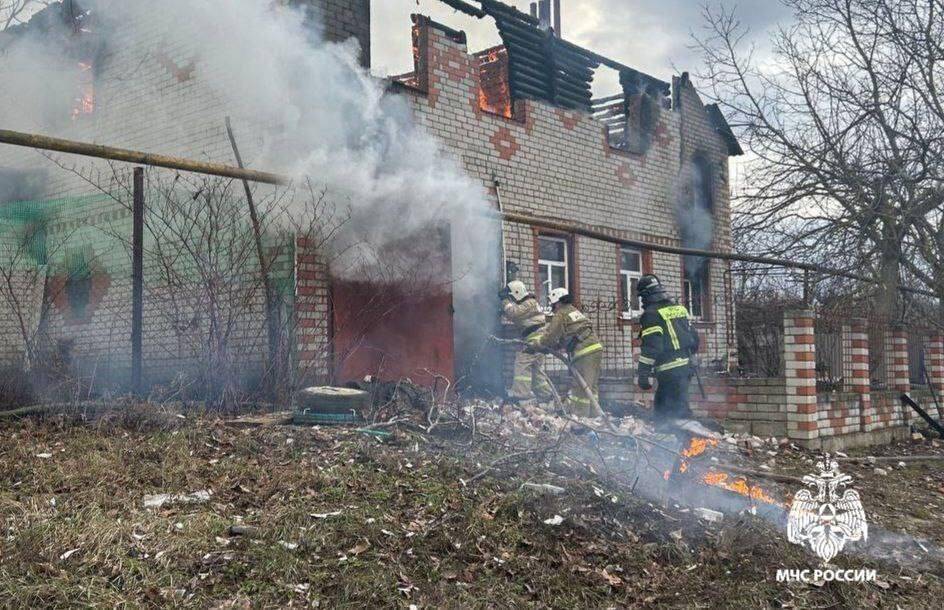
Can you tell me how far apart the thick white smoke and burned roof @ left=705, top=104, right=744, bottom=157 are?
7.87 m

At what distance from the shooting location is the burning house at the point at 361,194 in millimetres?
7816

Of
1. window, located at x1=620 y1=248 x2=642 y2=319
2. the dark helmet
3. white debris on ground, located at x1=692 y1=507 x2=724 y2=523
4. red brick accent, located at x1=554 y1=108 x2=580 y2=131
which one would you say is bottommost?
white debris on ground, located at x1=692 y1=507 x2=724 y2=523

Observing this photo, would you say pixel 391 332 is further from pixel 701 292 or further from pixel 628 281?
pixel 701 292

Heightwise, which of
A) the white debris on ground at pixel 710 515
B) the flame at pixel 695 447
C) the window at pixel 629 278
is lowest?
the white debris on ground at pixel 710 515

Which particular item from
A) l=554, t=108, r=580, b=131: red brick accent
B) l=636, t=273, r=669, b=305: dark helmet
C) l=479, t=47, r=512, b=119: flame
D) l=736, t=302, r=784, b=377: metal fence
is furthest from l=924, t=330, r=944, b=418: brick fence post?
l=479, t=47, r=512, b=119: flame

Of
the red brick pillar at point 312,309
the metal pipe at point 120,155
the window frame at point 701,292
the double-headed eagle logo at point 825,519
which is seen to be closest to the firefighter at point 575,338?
the red brick pillar at point 312,309

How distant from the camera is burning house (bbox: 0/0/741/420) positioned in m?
7.82

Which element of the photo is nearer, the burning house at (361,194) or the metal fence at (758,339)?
the burning house at (361,194)

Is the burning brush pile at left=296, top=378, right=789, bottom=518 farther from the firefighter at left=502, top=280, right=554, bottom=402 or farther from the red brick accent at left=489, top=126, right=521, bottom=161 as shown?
the red brick accent at left=489, top=126, right=521, bottom=161

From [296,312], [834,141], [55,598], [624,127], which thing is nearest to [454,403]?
[296,312]

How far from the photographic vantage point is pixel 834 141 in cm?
1168

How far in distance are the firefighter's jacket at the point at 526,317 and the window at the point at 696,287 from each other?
249 inches

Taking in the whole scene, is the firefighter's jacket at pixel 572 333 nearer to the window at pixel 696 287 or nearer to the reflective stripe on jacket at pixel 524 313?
the reflective stripe on jacket at pixel 524 313

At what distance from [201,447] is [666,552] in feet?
9.77
